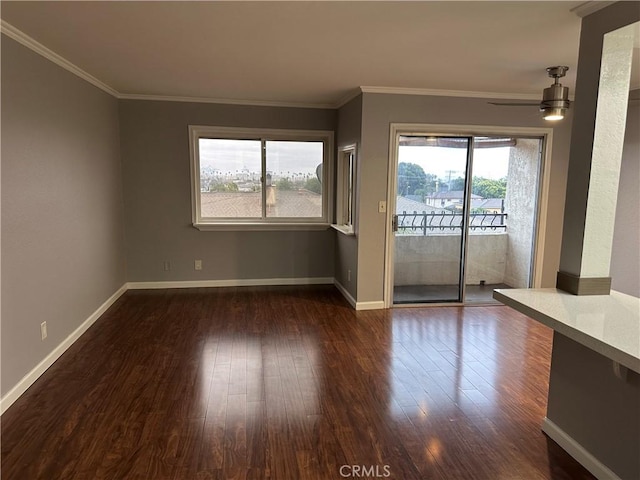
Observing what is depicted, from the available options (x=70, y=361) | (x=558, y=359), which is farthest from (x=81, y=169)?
(x=558, y=359)

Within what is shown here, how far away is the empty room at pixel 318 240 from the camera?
2166 millimetres

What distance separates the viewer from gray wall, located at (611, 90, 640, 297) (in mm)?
4461

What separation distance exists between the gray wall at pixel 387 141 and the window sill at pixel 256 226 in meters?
1.16

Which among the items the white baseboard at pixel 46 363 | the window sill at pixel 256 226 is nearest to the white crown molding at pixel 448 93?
the window sill at pixel 256 226

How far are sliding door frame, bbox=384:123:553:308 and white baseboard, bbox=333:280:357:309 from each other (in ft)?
1.19

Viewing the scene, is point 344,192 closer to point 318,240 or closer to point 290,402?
point 318,240

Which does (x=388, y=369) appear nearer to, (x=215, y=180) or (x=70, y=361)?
(x=70, y=361)

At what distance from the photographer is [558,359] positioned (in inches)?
91.7

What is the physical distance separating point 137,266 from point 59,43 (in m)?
2.96

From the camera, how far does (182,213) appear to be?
5270 mm

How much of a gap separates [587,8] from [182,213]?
14.8 ft

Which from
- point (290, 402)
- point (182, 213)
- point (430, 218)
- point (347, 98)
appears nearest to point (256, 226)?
point (182, 213)

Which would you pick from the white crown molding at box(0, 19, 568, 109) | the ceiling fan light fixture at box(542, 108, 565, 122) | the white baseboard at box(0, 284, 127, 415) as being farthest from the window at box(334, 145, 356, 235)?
the white baseboard at box(0, 284, 127, 415)

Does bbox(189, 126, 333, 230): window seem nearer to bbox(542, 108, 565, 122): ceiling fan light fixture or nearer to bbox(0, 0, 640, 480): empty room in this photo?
bbox(0, 0, 640, 480): empty room
